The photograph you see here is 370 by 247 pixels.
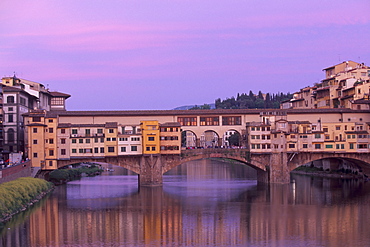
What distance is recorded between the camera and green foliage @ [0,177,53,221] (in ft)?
112

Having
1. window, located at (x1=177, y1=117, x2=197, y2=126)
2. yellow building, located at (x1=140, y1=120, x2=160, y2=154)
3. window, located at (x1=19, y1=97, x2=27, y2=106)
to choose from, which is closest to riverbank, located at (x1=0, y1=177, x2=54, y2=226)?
yellow building, located at (x1=140, y1=120, x2=160, y2=154)

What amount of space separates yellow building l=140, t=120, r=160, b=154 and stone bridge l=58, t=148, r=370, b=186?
2.02 feet

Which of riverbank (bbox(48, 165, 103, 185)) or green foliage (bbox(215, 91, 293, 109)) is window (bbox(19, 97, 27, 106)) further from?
green foliage (bbox(215, 91, 293, 109))

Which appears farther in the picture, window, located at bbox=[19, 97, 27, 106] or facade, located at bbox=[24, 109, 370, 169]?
window, located at bbox=[19, 97, 27, 106]

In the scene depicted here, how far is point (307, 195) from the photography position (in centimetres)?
4622

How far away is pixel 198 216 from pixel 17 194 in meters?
12.3

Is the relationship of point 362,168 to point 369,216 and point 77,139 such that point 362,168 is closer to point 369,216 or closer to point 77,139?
point 369,216

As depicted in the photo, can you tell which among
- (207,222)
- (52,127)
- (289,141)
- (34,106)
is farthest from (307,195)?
(34,106)

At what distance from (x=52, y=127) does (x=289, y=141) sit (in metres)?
22.2

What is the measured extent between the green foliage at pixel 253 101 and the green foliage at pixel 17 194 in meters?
97.8

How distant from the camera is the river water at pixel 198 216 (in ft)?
97.7

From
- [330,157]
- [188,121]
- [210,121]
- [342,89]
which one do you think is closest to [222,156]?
[210,121]

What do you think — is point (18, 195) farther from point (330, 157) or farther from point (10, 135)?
point (330, 157)

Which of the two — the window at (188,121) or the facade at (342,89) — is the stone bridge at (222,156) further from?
the facade at (342,89)
